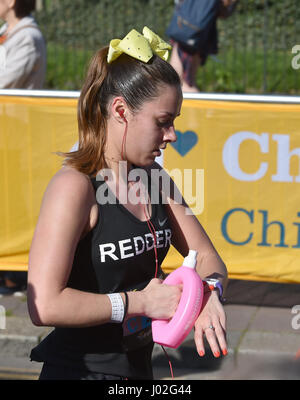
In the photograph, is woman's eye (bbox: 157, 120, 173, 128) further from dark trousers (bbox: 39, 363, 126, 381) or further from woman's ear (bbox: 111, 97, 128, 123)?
dark trousers (bbox: 39, 363, 126, 381)

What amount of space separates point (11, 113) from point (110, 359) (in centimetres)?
345

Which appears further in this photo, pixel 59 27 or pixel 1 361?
pixel 59 27

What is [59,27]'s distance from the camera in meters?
11.7

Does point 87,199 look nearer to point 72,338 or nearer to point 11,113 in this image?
point 72,338

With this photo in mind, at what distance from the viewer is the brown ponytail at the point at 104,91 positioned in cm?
235

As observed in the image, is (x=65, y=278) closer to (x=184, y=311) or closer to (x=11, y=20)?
(x=184, y=311)

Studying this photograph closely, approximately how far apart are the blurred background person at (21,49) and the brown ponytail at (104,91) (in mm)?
3667

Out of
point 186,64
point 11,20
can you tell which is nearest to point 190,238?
point 11,20

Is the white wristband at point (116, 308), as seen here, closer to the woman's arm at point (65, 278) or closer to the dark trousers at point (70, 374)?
the woman's arm at point (65, 278)

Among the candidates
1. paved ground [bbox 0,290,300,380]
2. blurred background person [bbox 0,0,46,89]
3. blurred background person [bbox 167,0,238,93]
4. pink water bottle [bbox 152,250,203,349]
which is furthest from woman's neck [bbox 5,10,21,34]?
pink water bottle [bbox 152,250,203,349]

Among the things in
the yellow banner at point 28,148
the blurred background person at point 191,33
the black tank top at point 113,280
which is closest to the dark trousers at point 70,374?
the black tank top at point 113,280

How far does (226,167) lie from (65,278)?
10.8 feet

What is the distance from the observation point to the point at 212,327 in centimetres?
230

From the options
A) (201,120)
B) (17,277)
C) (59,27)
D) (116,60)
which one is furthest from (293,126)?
(59,27)
